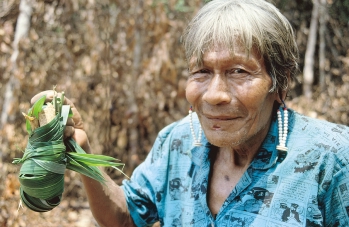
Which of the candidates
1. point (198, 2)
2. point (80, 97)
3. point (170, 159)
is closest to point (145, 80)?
point (80, 97)

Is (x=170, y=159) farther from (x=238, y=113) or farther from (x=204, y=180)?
(x=238, y=113)

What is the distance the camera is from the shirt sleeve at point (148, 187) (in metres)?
1.86

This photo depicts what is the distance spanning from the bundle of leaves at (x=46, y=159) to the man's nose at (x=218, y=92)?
39 cm

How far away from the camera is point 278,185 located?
5.00ft

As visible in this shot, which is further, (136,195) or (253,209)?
(136,195)

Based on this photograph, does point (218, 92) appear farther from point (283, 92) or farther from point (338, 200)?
point (338, 200)

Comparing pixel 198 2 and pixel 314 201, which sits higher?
pixel 198 2

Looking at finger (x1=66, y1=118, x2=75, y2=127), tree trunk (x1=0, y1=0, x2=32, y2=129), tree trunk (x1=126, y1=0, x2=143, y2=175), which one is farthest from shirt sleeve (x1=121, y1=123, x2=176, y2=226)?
tree trunk (x1=126, y1=0, x2=143, y2=175)

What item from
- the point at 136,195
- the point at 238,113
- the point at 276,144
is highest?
the point at 238,113

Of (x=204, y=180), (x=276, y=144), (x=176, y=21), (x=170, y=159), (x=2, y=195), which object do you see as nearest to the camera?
(x=276, y=144)

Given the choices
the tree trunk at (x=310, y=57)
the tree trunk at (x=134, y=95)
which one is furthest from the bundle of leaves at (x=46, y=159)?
the tree trunk at (x=310, y=57)

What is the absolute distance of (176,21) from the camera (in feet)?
13.7

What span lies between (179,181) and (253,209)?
15.4 inches

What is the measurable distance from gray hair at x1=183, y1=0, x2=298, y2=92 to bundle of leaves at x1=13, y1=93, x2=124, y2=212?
0.54 meters
